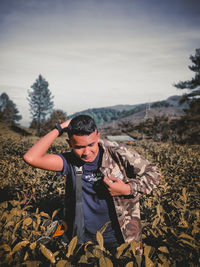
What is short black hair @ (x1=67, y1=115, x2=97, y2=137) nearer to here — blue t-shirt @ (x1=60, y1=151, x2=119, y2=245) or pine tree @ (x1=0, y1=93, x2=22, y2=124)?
blue t-shirt @ (x1=60, y1=151, x2=119, y2=245)

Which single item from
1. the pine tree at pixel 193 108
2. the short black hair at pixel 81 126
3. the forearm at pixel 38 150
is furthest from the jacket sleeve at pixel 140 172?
the pine tree at pixel 193 108

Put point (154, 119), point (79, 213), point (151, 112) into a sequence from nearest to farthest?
point (79, 213)
point (154, 119)
point (151, 112)

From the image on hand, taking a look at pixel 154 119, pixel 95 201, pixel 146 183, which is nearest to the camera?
pixel 146 183

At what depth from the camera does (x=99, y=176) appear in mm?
1849

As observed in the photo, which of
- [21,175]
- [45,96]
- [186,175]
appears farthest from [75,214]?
[45,96]

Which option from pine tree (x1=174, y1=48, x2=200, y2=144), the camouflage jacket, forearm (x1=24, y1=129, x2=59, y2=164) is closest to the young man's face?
the camouflage jacket

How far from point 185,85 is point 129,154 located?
27697 mm

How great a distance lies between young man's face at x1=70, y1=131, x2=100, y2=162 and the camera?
5.27ft

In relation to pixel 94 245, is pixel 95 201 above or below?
below

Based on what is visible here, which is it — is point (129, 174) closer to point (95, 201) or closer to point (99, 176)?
point (99, 176)

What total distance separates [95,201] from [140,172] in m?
0.66

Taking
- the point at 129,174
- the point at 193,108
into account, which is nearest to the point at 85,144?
the point at 129,174

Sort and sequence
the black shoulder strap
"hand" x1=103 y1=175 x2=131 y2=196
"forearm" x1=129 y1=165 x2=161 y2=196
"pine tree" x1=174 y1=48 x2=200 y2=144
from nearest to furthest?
"hand" x1=103 y1=175 x2=131 y2=196, "forearm" x1=129 y1=165 x2=161 y2=196, the black shoulder strap, "pine tree" x1=174 y1=48 x2=200 y2=144

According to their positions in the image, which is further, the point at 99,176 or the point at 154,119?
the point at 154,119
